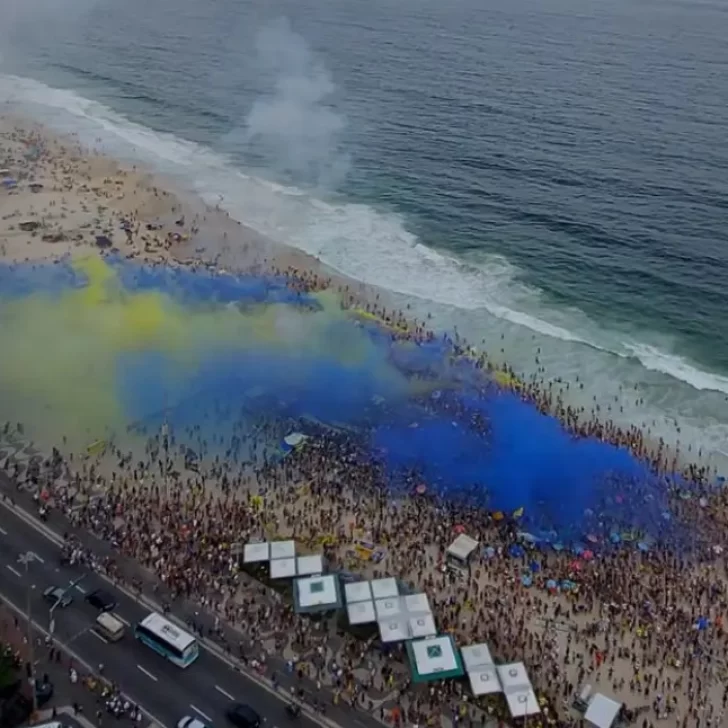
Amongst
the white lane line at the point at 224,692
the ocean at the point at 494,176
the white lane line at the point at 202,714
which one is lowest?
the white lane line at the point at 202,714

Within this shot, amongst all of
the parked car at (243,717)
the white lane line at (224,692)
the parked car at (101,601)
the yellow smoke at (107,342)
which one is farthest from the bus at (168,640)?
the yellow smoke at (107,342)

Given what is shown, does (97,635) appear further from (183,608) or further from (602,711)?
(602,711)

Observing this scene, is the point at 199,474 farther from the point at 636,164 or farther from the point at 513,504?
the point at 636,164

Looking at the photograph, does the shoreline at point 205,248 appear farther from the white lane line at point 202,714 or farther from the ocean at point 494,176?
the white lane line at point 202,714

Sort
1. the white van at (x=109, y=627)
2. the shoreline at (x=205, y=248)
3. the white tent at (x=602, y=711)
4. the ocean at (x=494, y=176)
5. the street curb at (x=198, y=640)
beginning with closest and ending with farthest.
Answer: the street curb at (x=198, y=640)
the white tent at (x=602, y=711)
the white van at (x=109, y=627)
the shoreline at (x=205, y=248)
the ocean at (x=494, y=176)

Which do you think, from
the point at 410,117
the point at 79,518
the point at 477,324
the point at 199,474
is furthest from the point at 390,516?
the point at 410,117

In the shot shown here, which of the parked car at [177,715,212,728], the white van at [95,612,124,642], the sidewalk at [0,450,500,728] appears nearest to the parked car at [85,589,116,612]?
the white van at [95,612,124,642]

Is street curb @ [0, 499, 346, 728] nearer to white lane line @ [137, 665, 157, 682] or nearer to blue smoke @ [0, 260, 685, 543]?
white lane line @ [137, 665, 157, 682]

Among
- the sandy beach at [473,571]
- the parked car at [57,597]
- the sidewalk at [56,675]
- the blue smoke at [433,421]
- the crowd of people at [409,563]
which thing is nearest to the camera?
the sidewalk at [56,675]
